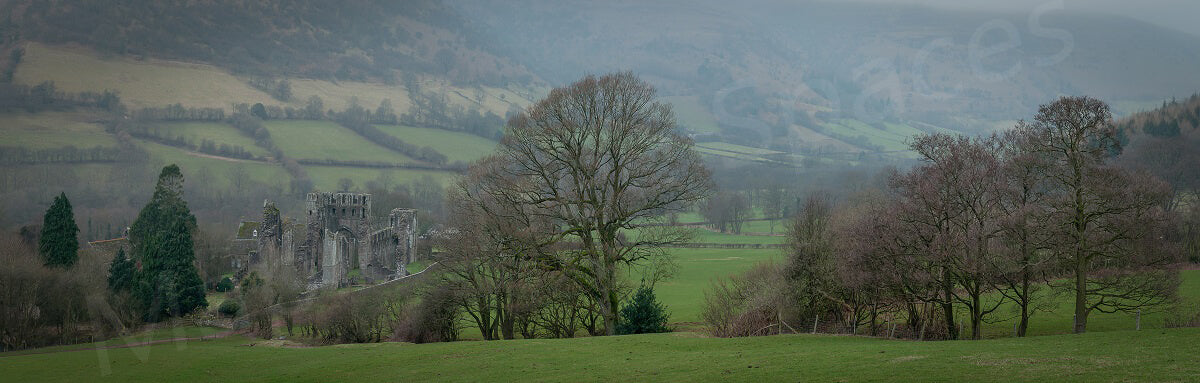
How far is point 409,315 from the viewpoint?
43500 millimetres

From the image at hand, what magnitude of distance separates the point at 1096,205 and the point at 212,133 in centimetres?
17416

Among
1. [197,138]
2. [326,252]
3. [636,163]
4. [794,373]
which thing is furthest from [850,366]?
[197,138]

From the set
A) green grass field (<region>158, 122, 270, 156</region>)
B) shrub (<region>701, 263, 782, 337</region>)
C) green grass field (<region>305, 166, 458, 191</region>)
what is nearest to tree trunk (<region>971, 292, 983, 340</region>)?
shrub (<region>701, 263, 782, 337</region>)

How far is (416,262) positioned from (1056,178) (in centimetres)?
7526

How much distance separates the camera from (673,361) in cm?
2680

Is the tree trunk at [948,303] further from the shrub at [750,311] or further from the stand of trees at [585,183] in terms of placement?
the stand of trees at [585,183]

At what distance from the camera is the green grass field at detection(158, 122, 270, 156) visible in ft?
554

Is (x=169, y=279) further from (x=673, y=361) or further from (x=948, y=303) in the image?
(x=948, y=303)

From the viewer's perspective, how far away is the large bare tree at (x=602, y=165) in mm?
37531

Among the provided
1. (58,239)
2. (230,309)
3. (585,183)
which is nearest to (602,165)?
(585,183)

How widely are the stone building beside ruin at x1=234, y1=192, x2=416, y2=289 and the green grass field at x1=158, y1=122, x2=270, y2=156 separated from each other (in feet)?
286

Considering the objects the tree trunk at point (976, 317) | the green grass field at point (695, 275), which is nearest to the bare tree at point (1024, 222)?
the tree trunk at point (976, 317)

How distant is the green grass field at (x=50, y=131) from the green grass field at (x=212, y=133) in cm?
1238

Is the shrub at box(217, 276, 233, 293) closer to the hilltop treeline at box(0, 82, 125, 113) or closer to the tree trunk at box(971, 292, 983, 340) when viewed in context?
the tree trunk at box(971, 292, 983, 340)
